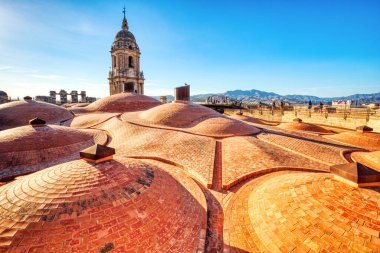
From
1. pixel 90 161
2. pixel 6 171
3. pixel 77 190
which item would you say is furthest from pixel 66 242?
pixel 6 171

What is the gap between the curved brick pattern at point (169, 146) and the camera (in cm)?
883

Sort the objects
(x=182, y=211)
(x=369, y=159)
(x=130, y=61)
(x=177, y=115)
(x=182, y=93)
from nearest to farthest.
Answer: (x=182, y=211) → (x=369, y=159) → (x=177, y=115) → (x=182, y=93) → (x=130, y=61)

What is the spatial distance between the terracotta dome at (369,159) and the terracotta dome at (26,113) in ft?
86.7

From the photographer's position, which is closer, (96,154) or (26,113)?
(96,154)

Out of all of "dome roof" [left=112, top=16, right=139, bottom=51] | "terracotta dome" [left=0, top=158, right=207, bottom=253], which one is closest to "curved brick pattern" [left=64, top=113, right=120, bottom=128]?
"terracotta dome" [left=0, top=158, right=207, bottom=253]

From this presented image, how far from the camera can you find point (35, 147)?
10031mm

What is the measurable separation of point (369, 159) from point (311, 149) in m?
2.90

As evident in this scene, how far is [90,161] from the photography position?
18.5ft

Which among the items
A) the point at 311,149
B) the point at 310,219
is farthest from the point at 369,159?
the point at 310,219

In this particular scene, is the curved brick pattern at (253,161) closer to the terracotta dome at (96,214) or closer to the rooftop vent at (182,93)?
the terracotta dome at (96,214)

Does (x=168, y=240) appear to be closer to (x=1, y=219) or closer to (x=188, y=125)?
(x=1, y=219)

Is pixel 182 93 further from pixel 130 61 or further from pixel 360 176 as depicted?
pixel 130 61

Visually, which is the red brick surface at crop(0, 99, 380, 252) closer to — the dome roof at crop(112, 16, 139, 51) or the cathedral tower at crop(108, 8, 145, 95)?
the cathedral tower at crop(108, 8, 145, 95)

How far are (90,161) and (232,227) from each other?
15.9 feet
